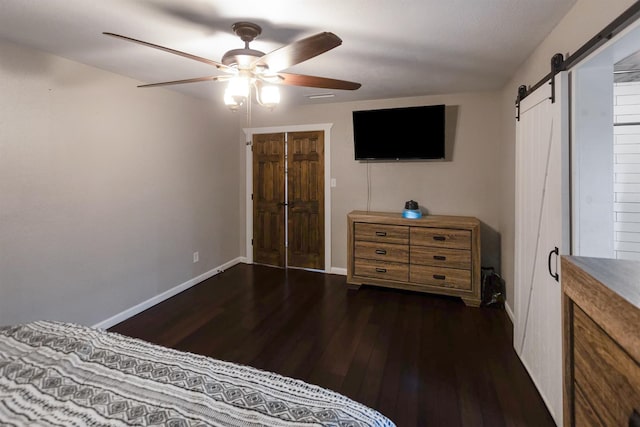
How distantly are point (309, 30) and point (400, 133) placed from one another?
6.76 ft

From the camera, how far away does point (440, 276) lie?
339 centimetres

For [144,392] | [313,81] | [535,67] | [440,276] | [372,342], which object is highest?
[535,67]

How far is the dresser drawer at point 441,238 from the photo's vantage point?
3298mm

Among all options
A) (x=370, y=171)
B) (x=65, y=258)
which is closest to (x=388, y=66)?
(x=370, y=171)

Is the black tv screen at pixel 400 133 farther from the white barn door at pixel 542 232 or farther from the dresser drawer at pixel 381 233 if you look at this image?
the white barn door at pixel 542 232

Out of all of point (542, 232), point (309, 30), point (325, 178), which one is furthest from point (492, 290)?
point (309, 30)

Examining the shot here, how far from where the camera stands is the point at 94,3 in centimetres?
168

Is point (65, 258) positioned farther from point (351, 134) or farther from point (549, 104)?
point (549, 104)

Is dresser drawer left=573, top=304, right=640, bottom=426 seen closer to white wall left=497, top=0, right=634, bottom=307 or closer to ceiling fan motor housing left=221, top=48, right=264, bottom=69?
white wall left=497, top=0, right=634, bottom=307

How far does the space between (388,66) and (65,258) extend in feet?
10.8

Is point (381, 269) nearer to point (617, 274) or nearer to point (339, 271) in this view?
point (339, 271)

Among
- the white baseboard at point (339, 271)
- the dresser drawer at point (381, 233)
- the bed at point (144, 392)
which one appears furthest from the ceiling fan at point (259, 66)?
the white baseboard at point (339, 271)

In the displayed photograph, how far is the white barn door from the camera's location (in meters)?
1.65

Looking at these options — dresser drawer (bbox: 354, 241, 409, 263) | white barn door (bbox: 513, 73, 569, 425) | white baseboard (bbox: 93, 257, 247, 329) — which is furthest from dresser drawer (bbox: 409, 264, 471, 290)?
white baseboard (bbox: 93, 257, 247, 329)
